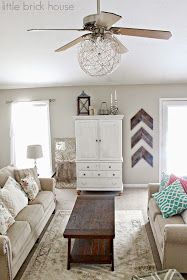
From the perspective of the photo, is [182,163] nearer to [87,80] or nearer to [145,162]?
[145,162]

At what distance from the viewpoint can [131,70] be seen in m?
5.52

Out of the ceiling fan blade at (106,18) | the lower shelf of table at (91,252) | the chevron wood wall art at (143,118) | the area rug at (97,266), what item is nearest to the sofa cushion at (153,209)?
the area rug at (97,266)

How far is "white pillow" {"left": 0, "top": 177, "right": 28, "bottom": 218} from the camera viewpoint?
3.72 m

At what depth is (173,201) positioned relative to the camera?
362 centimetres

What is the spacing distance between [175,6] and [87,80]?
2823mm

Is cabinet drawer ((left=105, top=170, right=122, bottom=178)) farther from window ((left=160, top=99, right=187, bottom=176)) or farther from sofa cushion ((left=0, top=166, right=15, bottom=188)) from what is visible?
sofa cushion ((left=0, top=166, right=15, bottom=188))

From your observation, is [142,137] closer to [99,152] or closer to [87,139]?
[99,152]

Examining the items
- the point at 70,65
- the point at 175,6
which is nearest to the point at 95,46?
the point at 175,6

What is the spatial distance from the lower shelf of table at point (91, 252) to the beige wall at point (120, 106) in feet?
9.70

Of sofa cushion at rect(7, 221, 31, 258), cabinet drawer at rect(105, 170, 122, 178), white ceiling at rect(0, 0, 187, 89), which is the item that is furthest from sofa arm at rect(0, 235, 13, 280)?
cabinet drawer at rect(105, 170, 122, 178)

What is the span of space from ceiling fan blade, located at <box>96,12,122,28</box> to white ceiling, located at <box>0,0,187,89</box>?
1.59 metres

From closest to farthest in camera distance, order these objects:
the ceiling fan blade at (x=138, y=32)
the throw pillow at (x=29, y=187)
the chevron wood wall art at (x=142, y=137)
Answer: the ceiling fan blade at (x=138, y=32)
the throw pillow at (x=29, y=187)
the chevron wood wall art at (x=142, y=137)

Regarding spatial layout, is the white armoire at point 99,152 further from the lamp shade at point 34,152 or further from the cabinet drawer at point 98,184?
the lamp shade at point 34,152

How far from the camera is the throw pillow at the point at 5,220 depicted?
3203 millimetres
